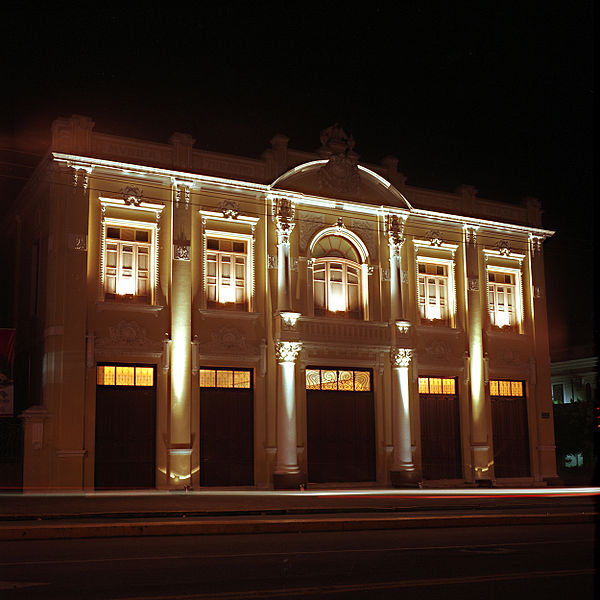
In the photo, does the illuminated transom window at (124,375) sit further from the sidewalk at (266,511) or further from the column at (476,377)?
the column at (476,377)

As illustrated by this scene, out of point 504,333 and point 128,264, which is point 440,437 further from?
point 128,264

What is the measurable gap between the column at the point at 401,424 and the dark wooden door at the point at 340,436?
0.78 metres

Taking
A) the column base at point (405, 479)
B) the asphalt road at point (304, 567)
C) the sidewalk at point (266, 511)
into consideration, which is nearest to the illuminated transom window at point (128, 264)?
the sidewalk at point (266, 511)

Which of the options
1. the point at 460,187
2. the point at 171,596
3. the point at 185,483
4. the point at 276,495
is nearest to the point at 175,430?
the point at 185,483

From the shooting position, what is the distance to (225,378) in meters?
24.7

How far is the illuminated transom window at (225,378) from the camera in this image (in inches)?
958

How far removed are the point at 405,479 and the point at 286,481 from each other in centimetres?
422

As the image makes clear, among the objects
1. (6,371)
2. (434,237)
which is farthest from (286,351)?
(6,371)

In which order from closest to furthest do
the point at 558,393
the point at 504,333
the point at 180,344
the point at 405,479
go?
the point at 180,344 < the point at 405,479 < the point at 504,333 < the point at 558,393

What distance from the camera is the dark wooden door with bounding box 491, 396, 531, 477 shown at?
94.5 ft

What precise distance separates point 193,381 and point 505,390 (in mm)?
12132

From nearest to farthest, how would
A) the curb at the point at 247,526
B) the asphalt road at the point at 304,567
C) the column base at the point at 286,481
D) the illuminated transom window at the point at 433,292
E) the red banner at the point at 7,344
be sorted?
the asphalt road at the point at 304,567 < the curb at the point at 247,526 < the red banner at the point at 7,344 < the column base at the point at 286,481 < the illuminated transom window at the point at 433,292

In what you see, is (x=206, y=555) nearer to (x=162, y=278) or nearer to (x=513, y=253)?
(x=162, y=278)

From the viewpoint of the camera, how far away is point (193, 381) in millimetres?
23797
